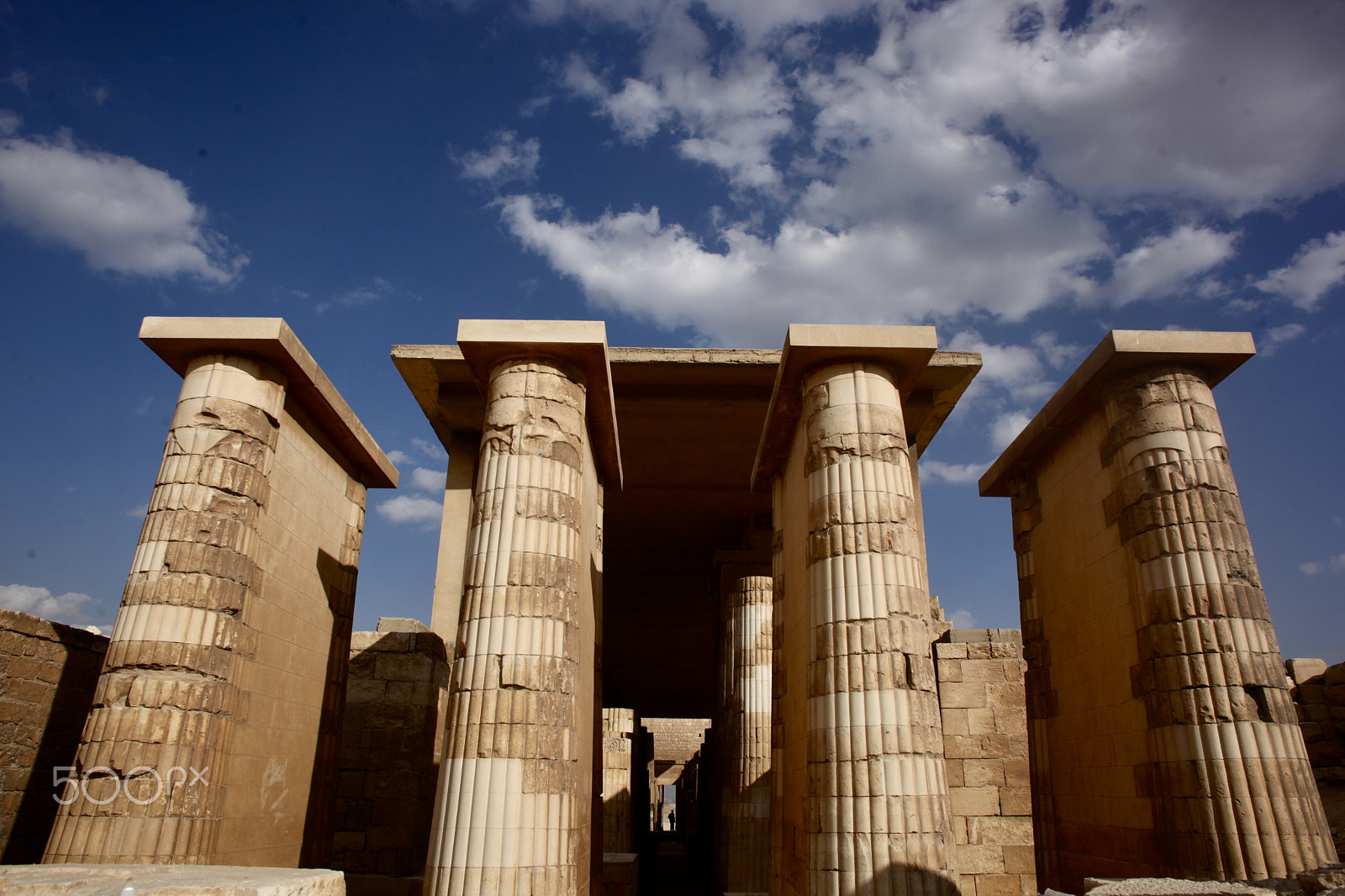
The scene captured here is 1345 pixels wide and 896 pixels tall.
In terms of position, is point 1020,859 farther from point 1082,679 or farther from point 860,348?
point 860,348

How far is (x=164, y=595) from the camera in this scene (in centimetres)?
700

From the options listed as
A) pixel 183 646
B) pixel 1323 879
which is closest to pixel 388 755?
pixel 183 646

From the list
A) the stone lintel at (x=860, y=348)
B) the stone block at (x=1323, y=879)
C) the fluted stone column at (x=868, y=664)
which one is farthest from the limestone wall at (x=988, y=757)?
the stone block at (x=1323, y=879)

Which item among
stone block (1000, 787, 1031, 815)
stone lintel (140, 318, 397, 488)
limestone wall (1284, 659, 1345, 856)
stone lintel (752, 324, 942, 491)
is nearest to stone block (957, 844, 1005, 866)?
stone block (1000, 787, 1031, 815)

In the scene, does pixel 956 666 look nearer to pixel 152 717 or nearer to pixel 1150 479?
pixel 1150 479

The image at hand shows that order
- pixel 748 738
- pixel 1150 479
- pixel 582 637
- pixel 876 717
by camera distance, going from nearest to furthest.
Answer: pixel 876 717
pixel 1150 479
pixel 582 637
pixel 748 738

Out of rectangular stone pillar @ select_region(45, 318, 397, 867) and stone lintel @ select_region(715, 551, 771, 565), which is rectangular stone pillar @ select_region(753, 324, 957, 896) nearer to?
rectangular stone pillar @ select_region(45, 318, 397, 867)

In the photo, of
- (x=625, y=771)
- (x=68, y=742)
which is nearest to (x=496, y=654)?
(x=68, y=742)

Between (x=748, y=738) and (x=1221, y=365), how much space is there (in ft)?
30.9

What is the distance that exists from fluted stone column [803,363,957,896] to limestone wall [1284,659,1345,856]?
19.3ft

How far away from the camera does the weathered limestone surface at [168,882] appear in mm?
3387

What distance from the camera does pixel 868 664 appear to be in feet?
22.2

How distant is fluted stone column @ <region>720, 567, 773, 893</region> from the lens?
13414mm

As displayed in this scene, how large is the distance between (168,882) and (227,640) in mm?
4211
